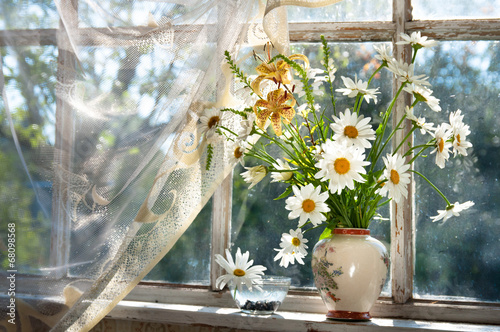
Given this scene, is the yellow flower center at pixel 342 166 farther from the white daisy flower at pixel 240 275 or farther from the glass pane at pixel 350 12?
the glass pane at pixel 350 12

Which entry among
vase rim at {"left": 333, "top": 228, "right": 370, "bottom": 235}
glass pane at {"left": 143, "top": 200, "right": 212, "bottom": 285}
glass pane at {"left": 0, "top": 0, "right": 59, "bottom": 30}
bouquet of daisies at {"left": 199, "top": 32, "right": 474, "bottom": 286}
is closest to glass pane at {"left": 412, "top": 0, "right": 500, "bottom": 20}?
bouquet of daisies at {"left": 199, "top": 32, "right": 474, "bottom": 286}

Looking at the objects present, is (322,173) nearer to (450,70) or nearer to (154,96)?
(154,96)

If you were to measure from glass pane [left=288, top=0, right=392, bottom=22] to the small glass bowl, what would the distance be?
0.89 m

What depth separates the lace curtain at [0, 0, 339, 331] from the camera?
4.54 feet

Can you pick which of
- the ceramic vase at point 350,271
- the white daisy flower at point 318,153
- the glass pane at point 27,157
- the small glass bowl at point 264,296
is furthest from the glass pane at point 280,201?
the glass pane at point 27,157

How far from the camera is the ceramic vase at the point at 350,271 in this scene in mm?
1304

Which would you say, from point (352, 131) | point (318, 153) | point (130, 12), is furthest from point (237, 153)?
point (130, 12)

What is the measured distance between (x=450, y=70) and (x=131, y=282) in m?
1.18

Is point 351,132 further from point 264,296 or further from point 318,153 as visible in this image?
point 264,296

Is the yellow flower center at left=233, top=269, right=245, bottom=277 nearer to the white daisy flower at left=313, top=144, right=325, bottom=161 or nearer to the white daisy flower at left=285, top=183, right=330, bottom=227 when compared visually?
the white daisy flower at left=285, top=183, right=330, bottom=227

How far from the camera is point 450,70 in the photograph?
1.61 metres

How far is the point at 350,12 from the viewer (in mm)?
1706

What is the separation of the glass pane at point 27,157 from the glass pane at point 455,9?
1188 mm

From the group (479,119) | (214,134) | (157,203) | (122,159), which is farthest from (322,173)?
(479,119)
